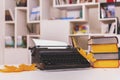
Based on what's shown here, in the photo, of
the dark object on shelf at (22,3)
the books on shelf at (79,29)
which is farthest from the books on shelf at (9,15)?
the books on shelf at (79,29)

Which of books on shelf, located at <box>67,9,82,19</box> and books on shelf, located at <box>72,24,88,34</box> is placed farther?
books on shelf, located at <box>67,9,82,19</box>

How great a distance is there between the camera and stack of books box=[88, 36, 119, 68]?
1.38m

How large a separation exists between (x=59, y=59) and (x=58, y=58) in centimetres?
1

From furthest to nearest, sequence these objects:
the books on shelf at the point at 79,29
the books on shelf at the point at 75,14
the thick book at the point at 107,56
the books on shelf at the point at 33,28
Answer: the books on shelf at the point at 33,28
the books on shelf at the point at 75,14
the books on shelf at the point at 79,29
the thick book at the point at 107,56

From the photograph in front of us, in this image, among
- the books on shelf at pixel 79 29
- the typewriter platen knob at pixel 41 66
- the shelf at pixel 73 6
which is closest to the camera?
the typewriter platen knob at pixel 41 66

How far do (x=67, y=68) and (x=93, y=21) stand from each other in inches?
106

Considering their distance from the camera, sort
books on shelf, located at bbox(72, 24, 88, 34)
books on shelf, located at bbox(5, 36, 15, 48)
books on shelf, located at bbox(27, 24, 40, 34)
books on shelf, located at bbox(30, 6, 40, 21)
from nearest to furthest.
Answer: books on shelf, located at bbox(72, 24, 88, 34) < books on shelf, located at bbox(30, 6, 40, 21) < books on shelf, located at bbox(5, 36, 15, 48) < books on shelf, located at bbox(27, 24, 40, 34)

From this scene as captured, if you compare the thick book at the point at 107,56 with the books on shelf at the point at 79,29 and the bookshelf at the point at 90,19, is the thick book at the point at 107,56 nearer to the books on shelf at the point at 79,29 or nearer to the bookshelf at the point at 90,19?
the bookshelf at the point at 90,19

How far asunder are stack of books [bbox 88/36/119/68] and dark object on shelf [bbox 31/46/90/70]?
0.11 metres

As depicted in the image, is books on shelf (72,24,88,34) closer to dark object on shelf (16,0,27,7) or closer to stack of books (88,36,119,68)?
dark object on shelf (16,0,27,7)

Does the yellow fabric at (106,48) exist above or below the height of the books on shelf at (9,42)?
above

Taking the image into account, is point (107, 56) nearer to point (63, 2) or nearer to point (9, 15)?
point (63, 2)

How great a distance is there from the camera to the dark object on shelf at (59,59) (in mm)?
1229

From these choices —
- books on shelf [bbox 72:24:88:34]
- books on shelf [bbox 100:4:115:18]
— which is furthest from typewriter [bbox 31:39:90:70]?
books on shelf [bbox 72:24:88:34]
